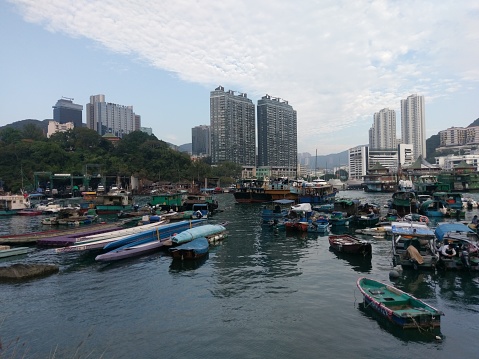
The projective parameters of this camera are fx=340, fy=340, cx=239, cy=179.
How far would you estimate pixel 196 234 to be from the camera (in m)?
26.8

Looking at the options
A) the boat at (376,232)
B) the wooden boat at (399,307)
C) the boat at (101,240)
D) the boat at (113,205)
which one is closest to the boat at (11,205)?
the boat at (113,205)

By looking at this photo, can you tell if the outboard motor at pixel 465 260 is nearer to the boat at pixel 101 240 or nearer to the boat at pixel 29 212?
the boat at pixel 101 240

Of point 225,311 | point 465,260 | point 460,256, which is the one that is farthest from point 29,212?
point 465,260

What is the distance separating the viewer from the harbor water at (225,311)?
1084 centimetres

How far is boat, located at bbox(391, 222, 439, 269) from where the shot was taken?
18500 mm

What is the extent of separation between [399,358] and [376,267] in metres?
10.6

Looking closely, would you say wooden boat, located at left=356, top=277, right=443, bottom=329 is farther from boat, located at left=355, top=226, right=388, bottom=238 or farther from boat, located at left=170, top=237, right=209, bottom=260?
boat, located at left=355, top=226, right=388, bottom=238

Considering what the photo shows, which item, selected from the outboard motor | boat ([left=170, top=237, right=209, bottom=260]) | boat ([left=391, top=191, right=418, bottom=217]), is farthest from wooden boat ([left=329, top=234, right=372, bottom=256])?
boat ([left=391, top=191, right=418, bottom=217])

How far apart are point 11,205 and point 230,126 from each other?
13560 centimetres

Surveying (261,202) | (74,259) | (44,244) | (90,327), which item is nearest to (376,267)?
(90,327)

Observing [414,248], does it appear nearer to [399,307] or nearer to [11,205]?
[399,307]

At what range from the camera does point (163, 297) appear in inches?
617

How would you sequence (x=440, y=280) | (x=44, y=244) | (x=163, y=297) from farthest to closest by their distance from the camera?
(x=44, y=244) → (x=440, y=280) → (x=163, y=297)

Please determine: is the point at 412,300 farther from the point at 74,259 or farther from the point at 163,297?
the point at 74,259
